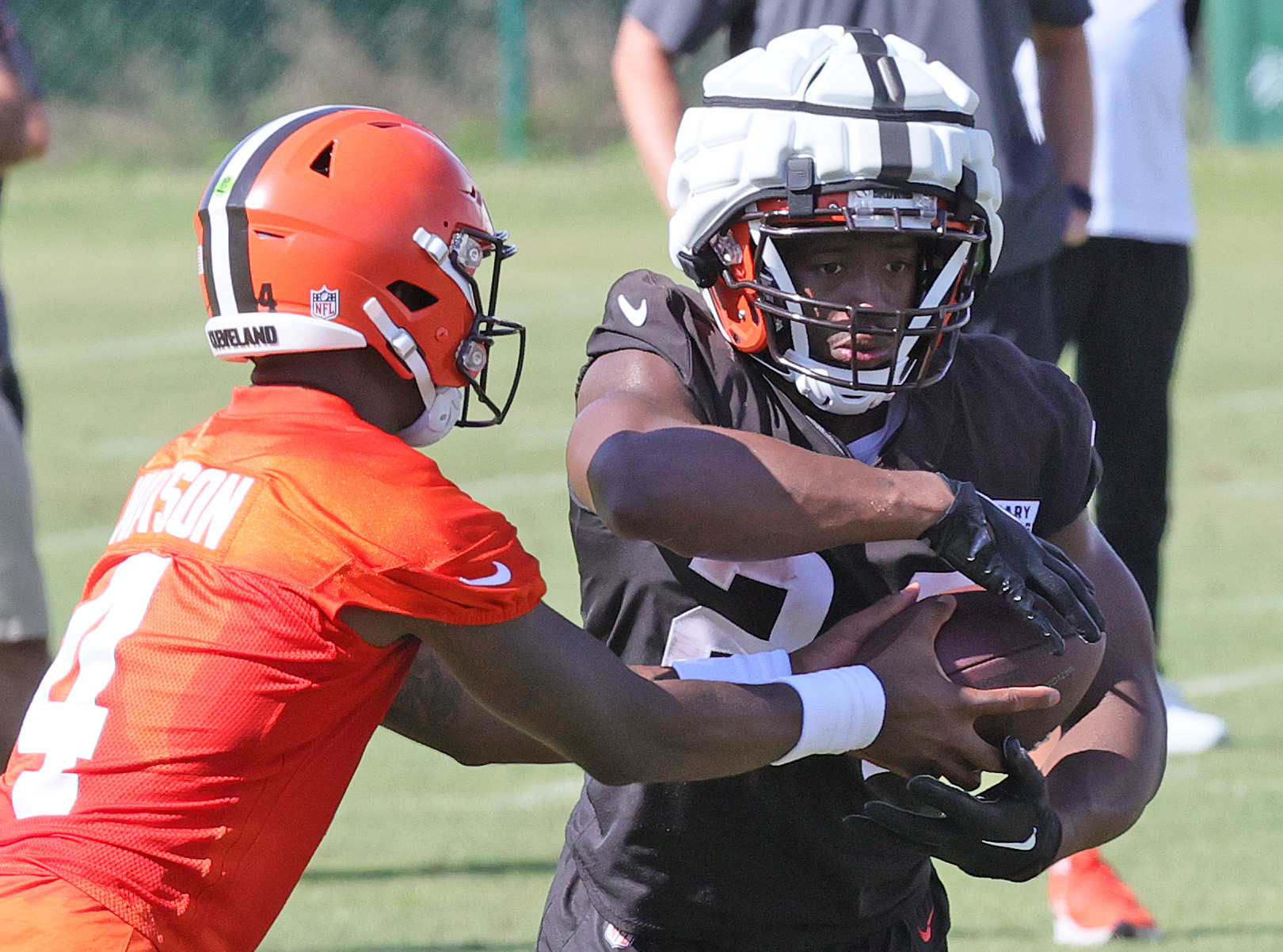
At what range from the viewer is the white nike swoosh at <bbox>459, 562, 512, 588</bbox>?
8.34ft

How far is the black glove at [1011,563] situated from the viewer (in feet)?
8.66

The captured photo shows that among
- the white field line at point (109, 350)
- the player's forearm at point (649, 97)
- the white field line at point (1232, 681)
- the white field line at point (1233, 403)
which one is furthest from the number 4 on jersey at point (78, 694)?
the white field line at point (109, 350)

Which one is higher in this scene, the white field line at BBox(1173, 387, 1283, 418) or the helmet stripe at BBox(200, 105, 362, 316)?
the helmet stripe at BBox(200, 105, 362, 316)

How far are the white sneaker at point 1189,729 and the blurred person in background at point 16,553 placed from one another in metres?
3.12

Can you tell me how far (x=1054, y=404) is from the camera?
310cm

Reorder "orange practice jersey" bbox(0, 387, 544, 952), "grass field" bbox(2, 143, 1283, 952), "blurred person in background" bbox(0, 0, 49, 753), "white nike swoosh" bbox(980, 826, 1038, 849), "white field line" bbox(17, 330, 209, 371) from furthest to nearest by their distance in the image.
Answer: "white field line" bbox(17, 330, 209, 371) < "grass field" bbox(2, 143, 1283, 952) < "blurred person in background" bbox(0, 0, 49, 753) < "white nike swoosh" bbox(980, 826, 1038, 849) < "orange practice jersey" bbox(0, 387, 544, 952)

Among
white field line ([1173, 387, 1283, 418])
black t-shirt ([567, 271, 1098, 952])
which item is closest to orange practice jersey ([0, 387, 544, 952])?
black t-shirt ([567, 271, 1098, 952])

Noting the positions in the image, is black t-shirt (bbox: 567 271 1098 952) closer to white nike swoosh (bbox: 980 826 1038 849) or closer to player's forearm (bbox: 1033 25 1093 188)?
white nike swoosh (bbox: 980 826 1038 849)

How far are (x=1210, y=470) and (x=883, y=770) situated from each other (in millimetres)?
7738

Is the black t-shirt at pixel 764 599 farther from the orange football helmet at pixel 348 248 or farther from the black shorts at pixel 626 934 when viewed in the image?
the orange football helmet at pixel 348 248

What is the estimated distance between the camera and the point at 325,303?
278cm

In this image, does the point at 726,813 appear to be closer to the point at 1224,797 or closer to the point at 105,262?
the point at 1224,797

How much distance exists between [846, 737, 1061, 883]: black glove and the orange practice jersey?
56 cm

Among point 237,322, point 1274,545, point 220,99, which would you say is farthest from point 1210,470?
point 220,99
